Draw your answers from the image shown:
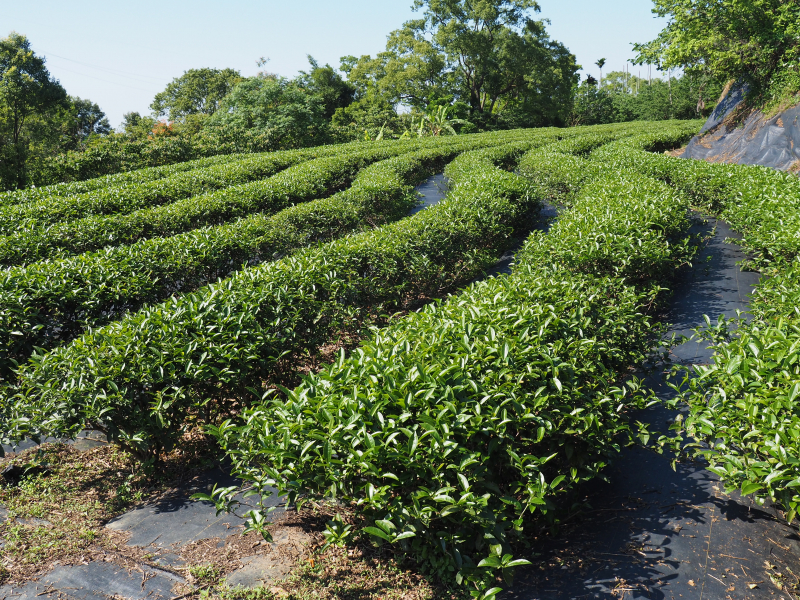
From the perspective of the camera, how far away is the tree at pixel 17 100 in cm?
1902

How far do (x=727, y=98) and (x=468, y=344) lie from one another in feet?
62.8

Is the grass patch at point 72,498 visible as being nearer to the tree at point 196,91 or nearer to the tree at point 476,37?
the tree at point 476,37

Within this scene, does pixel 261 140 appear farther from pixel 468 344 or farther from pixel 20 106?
pixel 468 344

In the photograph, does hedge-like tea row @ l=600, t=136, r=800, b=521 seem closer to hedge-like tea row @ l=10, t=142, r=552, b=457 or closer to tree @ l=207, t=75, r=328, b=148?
hedge-like tea row @ l=10, t=142, r=552, b=457

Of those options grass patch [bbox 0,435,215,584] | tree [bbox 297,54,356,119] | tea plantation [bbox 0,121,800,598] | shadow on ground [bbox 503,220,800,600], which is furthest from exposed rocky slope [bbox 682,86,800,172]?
tree [bbox 297,54,356,119]

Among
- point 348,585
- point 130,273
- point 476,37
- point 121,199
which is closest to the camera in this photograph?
point 348,585

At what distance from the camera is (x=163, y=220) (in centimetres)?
825

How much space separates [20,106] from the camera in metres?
21.1

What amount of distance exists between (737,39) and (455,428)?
1974 cm

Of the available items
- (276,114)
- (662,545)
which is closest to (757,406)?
(662,545)

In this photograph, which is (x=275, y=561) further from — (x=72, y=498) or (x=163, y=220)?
(x=163, y=220)

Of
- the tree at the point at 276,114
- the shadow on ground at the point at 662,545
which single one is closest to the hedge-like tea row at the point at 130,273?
the shadow on ground at the point at 662,545

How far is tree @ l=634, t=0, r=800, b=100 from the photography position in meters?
14.7

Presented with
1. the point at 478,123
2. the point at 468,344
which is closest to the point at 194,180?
the point at 468,344
